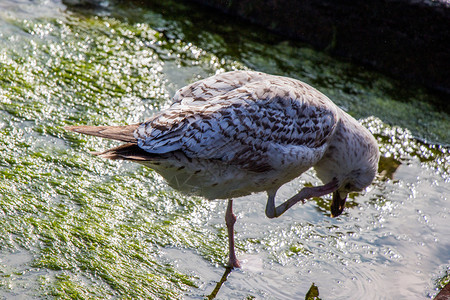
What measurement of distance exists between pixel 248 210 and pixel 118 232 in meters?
→ 1.13

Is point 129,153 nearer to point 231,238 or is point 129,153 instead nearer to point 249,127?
point 249,127

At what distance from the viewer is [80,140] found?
4711mm

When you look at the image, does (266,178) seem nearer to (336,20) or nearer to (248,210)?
(248,210)

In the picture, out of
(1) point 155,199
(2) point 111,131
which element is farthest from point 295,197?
(2) point 111,131

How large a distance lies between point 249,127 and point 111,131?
2.89 ft

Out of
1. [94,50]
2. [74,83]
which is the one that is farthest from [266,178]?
[94,50]

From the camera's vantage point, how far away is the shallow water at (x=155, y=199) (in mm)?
3627

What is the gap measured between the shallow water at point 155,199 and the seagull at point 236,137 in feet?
1.32

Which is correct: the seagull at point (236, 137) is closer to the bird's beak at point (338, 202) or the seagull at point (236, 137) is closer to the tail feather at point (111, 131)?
the tail feather at point (111, 131)

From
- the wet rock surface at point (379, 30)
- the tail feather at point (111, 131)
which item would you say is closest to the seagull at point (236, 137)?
the tail feather at point (111, 131)

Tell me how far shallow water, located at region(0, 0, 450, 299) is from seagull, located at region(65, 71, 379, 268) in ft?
1.32

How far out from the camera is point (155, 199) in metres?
4.34

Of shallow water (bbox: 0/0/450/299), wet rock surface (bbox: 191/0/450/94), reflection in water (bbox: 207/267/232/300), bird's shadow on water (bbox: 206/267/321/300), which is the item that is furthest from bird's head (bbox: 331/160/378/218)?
wet rock surface (bbox: 191/0/450/94)

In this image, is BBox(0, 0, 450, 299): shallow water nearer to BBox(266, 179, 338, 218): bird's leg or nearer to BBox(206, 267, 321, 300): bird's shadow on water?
BBox(206, 267, 321, 300): bird's shadow on water
